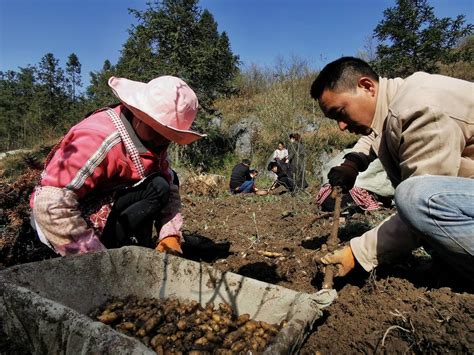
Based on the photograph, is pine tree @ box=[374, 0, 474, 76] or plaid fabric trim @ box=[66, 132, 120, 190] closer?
plaid fabric trim @ box=[66, 132, 120, 190]

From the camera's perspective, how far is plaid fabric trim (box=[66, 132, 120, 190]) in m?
1.88

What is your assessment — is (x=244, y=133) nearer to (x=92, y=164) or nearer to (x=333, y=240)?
(x=333, y=240)

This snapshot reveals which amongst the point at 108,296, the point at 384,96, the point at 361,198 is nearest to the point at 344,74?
the point at 384,96

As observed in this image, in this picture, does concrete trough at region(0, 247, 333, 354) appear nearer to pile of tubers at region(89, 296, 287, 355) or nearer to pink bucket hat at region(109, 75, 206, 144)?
pile of tubers at region(89, 296, 287, 355)

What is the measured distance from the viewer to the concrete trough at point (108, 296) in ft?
3.97

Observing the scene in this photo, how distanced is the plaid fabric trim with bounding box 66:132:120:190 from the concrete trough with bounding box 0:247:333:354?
14.9 inches

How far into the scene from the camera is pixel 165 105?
77.9 inches

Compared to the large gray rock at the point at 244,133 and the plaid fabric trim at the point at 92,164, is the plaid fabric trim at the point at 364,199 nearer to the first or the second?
the plaid fabric trim at the point at 92,164

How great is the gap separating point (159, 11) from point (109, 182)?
48.3 feet

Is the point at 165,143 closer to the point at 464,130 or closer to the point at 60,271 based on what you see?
the point at 60,271

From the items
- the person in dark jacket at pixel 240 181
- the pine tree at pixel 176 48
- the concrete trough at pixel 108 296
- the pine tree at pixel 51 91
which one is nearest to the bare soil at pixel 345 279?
the concrete trough at pixel 108 296

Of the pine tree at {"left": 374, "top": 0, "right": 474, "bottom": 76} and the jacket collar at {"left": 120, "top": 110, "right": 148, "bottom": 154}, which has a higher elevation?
the pine tree at {"left": 374, "top": 0, "right": 474, "bottom": 76}

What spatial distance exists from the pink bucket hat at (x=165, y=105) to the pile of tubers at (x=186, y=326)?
3.13 feet

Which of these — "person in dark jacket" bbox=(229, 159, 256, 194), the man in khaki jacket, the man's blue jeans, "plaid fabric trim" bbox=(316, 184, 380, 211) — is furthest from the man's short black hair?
"person in dark jacket" bbox=(229, 159, 256, 194)
